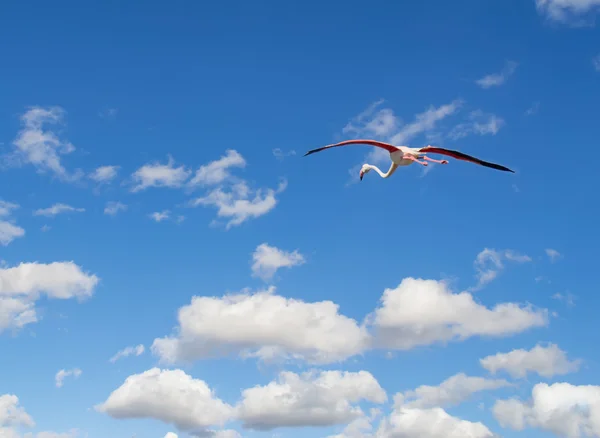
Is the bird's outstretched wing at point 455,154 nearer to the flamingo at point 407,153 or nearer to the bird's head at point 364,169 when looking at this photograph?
the flamingo at point 407,153

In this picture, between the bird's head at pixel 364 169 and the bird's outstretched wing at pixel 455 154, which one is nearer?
the bird's outstretched wing at pixel 455 154

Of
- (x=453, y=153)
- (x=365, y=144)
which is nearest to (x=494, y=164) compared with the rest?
(x=453, y=153)

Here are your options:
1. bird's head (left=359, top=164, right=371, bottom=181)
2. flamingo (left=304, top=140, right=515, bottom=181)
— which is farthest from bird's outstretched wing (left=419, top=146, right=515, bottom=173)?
bird's head (left=359, top=164, right=371, bottom=181)

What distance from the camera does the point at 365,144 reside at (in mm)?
48406

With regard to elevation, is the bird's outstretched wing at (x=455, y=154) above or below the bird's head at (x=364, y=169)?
below

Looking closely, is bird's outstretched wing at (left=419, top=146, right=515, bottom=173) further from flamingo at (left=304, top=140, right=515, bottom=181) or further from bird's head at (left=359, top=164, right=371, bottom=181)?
bird's head at (left=359, top=164, right=371, bottom=181)

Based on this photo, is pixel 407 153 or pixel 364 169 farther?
pixel 364 169

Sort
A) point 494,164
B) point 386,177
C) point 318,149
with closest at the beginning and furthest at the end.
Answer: point 494,164, point 318,149, point 386,177

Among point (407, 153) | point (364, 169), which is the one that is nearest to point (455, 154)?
point (407, 153)

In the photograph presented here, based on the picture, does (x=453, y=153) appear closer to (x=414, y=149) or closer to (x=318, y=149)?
(x=414, y=149)

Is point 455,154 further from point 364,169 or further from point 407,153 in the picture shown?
point 364,169

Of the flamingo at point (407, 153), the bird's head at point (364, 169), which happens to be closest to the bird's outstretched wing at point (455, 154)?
the flamingo at point (407, 153)

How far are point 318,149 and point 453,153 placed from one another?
337 inches

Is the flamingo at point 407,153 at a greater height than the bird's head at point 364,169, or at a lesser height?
lesser
